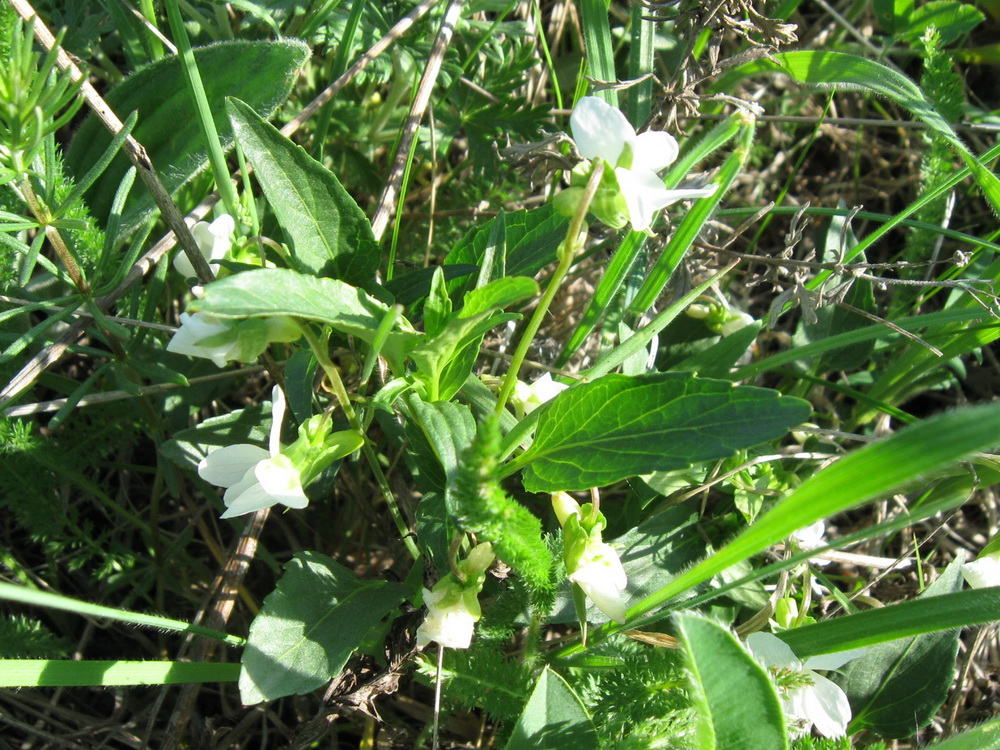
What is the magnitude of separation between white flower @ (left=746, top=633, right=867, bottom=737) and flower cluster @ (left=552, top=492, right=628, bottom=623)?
0.82ft

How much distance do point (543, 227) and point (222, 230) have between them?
0.52 metres

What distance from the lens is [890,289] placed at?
233cm

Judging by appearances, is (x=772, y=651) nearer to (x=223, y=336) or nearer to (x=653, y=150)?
(x=653, y=150)

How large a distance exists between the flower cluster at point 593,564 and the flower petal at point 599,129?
0.53 m

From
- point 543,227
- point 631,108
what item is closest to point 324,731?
point 543,227

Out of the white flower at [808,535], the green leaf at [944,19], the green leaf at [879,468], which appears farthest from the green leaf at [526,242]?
the green leaf at [944,19]

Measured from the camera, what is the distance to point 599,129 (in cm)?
107

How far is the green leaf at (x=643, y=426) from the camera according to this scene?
1.04 m

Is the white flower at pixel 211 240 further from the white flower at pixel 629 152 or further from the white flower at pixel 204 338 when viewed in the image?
the white flower at pixel 629 152

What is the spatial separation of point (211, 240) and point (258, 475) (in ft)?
1.71

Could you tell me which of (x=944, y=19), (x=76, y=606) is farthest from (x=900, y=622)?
(x=944, y=19)

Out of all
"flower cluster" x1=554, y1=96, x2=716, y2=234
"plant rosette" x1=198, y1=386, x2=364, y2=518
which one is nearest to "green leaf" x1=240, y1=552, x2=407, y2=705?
"plant rosette" x1=198, y1=386, x2=364, y2=518

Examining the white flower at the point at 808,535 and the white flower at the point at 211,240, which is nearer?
the white flower at the point at 211,240

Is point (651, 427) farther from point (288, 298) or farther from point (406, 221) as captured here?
point (406, 221)
